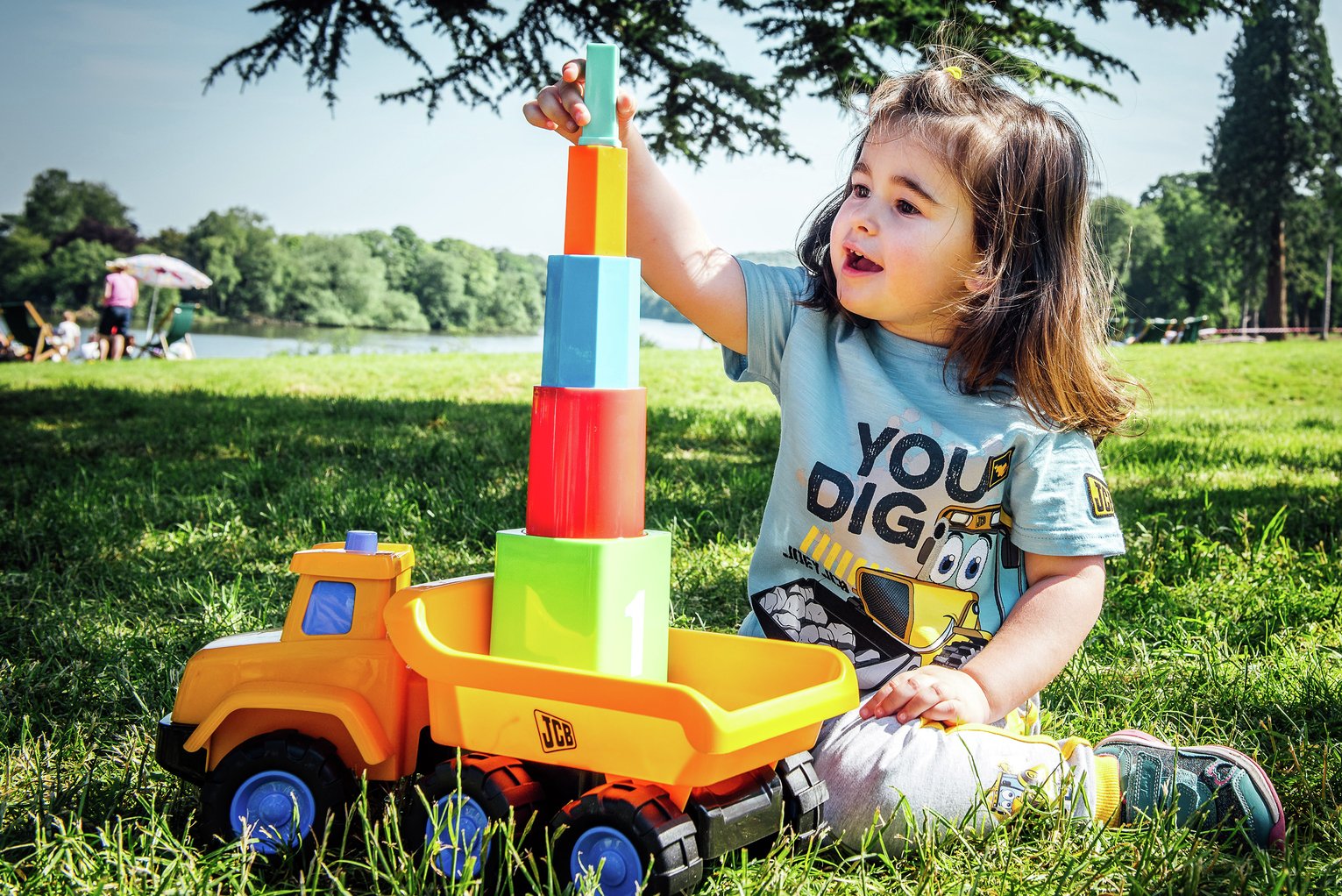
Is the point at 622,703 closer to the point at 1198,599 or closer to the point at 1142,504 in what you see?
the point at 1198,599

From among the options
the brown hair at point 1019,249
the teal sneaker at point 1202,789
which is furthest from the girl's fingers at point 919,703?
the brown hair at point 1019,249

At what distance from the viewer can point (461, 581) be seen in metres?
1.50

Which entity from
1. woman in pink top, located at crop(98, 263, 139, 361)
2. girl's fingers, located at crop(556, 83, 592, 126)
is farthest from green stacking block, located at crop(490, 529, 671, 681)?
woman in pink top, located at crop(98, 263, 139, 361)

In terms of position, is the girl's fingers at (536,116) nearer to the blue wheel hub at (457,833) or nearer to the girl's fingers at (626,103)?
the girl's fingers at (626,103)

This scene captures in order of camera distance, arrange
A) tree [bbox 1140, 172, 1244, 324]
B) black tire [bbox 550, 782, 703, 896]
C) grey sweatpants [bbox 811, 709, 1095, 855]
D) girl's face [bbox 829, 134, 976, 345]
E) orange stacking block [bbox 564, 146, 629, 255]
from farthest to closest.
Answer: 1. tree [bbox 1140, 172, 1244, 324]
2. girl's face [bbox 829, 134, 976, 345]
3. grey sweatpants [bbox 811, 709, 1095, 855]
4. orange stacking block [bbox 564, 146, 629, 255]
5. black tire [bbox 550, 782, 703, 896]

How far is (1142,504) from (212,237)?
49362 millimetres

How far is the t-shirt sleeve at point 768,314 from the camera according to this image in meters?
2.04

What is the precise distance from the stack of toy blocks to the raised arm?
48 centimetres

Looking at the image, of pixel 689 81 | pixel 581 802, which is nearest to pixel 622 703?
pixel 581 802

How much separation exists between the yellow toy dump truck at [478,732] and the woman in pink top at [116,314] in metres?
16.9

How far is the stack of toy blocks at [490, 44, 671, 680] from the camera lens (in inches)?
53.5

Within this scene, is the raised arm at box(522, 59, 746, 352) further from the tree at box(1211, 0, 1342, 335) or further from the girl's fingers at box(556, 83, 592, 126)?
the tree at box(1211, 0, 1342, 335)

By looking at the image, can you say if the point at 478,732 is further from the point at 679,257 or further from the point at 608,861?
the point at 679,257

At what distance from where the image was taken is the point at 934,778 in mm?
1581
